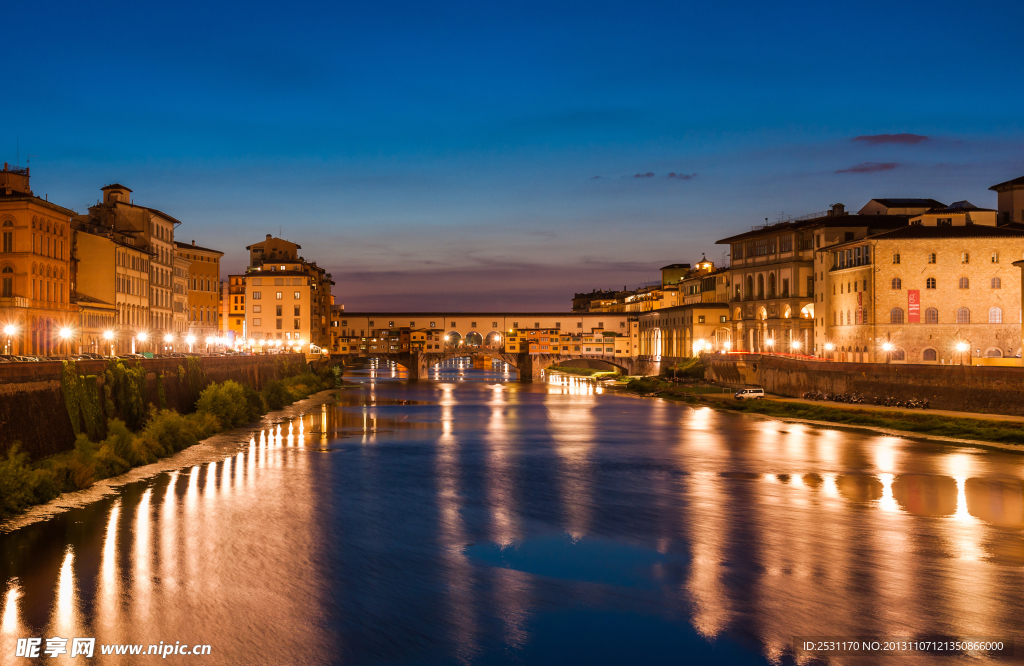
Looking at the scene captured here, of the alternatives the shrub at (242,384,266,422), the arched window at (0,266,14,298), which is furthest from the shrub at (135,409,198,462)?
the arched window at (0,266,14,298)

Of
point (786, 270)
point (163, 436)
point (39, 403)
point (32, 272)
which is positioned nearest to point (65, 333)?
point (32, 272)

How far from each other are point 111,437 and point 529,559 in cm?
1805

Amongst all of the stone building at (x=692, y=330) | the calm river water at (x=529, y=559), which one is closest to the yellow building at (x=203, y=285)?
the stone building at (x=692, y=330)

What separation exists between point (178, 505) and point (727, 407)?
45.2m

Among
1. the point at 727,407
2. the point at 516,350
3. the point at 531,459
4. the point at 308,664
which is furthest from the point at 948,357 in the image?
the point at 516,350

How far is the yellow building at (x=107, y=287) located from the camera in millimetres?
56188

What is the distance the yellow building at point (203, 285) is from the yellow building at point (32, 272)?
4575 centimetres

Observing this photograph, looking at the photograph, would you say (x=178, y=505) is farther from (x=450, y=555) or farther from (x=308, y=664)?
(x=308, y=664)

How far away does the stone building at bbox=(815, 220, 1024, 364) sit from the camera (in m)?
60.5

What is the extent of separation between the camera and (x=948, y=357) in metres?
61.1

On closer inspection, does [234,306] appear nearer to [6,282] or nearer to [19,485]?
[6,282]

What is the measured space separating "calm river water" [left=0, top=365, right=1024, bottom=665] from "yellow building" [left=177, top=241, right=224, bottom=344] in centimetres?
6969

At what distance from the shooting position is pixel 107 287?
59.5 m

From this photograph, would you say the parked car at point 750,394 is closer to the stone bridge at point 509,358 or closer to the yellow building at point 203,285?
the stone bridge at point 509,358
